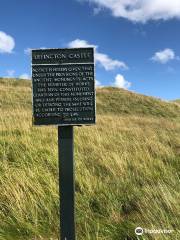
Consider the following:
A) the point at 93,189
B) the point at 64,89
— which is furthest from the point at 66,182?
the point at 93,189

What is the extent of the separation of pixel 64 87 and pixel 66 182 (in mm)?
1162

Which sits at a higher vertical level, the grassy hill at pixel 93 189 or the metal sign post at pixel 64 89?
the metal sign post at pixel 64 89

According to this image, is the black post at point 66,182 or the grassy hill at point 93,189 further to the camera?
the grassy hill at point 93,189

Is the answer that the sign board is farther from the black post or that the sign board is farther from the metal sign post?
the black post

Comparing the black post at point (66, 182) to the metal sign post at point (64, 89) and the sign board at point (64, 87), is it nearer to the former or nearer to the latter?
the metal sign post at point (64, 89)

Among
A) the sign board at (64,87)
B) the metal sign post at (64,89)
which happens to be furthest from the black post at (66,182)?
the sign board at (64,87)

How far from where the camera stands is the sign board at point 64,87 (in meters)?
5.31

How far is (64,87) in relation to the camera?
210 inches

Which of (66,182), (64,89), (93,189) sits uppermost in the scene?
(64,89)

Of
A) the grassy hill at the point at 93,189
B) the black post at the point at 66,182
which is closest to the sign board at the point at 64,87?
the black post at the point at 66,182

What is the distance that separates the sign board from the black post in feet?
0.62

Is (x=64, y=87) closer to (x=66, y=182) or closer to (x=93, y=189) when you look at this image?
(x=66, y=182)

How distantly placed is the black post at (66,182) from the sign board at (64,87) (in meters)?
0.19

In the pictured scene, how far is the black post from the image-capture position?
5.00 metres
